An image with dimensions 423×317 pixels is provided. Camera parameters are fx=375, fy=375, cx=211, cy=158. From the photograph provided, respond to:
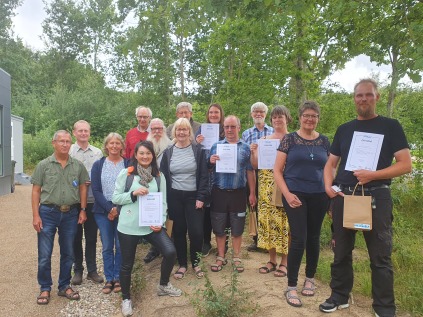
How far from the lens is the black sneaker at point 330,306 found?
381cm

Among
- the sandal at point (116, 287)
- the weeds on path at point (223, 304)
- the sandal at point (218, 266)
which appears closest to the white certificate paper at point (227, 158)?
the sandal at point (218, 266)

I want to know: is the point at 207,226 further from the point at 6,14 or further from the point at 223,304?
the point at 6,14

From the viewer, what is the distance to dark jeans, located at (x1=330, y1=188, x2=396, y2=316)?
134 inches

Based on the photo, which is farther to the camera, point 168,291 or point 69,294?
point 69,294

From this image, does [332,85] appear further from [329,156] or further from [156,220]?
[156,220]

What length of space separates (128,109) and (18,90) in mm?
15728

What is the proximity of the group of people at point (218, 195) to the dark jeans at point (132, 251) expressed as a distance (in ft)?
0.04

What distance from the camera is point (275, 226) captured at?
4.75 m

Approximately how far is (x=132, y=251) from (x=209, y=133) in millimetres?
1974

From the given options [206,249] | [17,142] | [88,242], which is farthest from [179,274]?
[17,142]

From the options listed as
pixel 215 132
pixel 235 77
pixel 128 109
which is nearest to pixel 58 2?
pixel 128 109

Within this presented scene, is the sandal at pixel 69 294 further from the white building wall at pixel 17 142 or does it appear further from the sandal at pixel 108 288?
the white building wall at pixel 17 142

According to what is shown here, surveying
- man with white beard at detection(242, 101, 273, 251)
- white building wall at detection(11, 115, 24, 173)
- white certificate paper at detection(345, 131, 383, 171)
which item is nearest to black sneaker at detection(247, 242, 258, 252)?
man with white beard at detection(242, 101, 273, 251)

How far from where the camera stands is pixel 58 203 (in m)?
4.32
